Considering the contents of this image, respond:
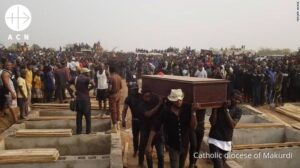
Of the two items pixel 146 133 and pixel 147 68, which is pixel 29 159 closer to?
pixel 146 133

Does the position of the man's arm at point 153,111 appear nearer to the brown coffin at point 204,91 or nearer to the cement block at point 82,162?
the brown coffin at point 204,91

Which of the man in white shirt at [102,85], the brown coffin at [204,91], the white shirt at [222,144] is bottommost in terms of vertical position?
the white shirt at [222,144]

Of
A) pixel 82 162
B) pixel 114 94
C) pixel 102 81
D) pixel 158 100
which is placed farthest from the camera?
pixel 102 81

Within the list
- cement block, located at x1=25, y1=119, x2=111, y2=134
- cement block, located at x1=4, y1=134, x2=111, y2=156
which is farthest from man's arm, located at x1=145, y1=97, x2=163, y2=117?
cement block, located at x1=25, y1=119, x2=111, y2=134

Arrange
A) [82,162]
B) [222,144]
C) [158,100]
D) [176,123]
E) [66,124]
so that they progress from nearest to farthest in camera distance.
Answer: [176,123] → [222,144] → [158,100] → [82,162] → [66,124]

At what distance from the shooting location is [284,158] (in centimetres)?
914

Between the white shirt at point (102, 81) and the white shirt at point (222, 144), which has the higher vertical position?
the white shirt at point (102, 81)

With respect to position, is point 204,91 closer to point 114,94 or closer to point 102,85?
point 114,94

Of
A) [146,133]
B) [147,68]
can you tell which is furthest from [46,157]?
[147,68]

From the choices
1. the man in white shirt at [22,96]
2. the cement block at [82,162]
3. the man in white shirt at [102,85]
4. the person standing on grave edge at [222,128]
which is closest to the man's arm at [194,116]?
the person standing on grave edge at [222,128]

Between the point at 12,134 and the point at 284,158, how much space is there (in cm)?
620

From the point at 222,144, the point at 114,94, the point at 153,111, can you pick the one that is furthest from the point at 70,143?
the point at 222,144

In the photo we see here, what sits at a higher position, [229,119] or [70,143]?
[229,119]

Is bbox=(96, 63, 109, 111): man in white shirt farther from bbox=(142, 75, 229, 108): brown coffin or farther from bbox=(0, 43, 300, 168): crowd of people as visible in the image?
bbox=(142, 75, 229, 108): brown coffin
